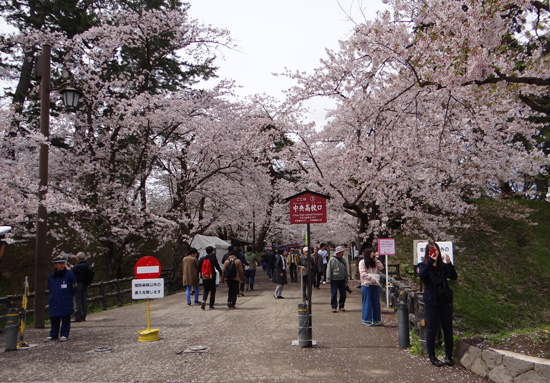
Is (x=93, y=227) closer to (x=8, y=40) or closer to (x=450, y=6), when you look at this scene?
(x=8, y=40)

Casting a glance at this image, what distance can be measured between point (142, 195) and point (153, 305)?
5687 mm

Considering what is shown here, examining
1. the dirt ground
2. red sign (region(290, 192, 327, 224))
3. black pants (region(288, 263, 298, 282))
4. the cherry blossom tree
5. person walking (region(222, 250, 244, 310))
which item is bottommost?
black pants (region(288, 263, 298, 282))

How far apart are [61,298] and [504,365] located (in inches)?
303

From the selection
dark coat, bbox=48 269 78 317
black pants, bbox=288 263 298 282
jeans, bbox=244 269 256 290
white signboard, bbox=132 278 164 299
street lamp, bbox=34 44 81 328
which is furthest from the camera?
black pants, bbox=288 263 298 282

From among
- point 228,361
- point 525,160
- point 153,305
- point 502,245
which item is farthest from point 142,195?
point 502,245

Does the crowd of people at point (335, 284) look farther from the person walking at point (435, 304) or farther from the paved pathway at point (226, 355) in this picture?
the paved pathway at point (226, 355)

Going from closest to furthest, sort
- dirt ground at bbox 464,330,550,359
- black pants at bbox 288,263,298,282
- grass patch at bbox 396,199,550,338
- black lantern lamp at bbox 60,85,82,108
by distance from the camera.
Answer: dirt ground at bbox 464,330,550,359 → black lantern lamp at bbox 60,85,82,108 → grass patch at bbox 396,199,550,338 → black pants at bbox 288,263,298,282

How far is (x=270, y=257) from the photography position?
2275 centimetres

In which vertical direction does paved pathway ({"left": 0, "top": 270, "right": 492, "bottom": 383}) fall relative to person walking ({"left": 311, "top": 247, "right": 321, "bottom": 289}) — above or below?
below

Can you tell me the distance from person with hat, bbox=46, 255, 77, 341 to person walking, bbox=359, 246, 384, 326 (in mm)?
6121

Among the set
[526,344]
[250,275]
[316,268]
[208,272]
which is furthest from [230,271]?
[526,344]

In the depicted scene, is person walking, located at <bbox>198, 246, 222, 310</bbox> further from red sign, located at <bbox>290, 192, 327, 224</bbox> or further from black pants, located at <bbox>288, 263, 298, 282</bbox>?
black pants, located at <bbox>288, 263, 298, 282</bbox>

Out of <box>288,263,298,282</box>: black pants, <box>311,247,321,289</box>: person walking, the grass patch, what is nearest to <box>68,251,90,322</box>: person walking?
<box>311,247,321,289</box>: person walking

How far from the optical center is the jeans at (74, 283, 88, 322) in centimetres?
1046
